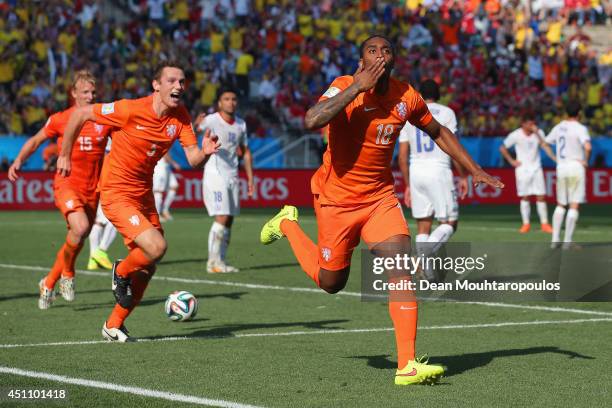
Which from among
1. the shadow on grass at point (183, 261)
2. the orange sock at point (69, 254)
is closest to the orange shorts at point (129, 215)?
the orange sock at point (69, 254)

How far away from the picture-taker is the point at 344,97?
7539 mm

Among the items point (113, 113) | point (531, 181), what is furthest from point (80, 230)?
point (531, 181)

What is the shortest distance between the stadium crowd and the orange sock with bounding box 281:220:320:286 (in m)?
21.6

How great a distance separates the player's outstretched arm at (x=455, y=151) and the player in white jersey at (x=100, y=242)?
933 cm

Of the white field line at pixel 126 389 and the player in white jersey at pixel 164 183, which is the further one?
the player in white jersey at pixel 164 183

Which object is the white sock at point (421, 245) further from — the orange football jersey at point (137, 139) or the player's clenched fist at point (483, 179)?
the player's clenched fist at point (483, 179)

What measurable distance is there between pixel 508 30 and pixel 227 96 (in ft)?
99.0

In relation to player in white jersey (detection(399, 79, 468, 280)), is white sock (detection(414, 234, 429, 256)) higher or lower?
lower

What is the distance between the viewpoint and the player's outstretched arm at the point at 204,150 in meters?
9.20

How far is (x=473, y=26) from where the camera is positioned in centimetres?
4459

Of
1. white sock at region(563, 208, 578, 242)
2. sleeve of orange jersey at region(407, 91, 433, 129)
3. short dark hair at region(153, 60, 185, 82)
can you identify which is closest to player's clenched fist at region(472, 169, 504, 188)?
sleeve of orange jersey at region(407, 91, 433, 129)

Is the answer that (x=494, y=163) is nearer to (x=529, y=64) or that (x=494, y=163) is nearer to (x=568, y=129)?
(x=529, y=64)

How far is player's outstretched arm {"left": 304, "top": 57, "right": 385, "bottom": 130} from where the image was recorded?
7516 mm

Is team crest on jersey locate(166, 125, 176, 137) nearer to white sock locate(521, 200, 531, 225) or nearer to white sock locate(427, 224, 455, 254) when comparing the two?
white sock locate(427, 224, 455, 254)
